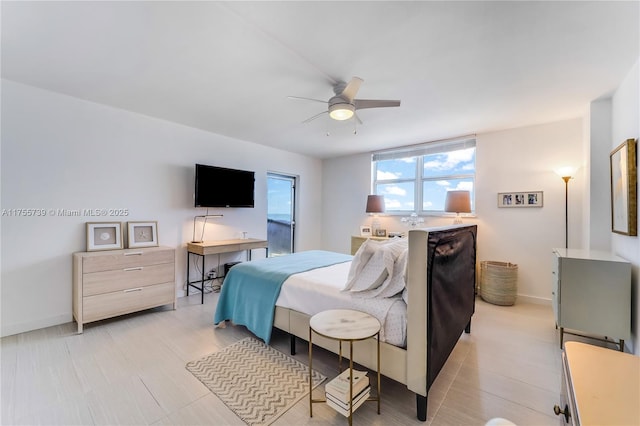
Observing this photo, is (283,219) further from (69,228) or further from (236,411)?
(236,411)

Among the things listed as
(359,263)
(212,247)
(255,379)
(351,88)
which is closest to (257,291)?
(255,379)

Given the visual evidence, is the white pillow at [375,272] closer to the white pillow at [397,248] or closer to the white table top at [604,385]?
the white pillow at [397,248]

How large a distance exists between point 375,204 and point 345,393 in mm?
3687

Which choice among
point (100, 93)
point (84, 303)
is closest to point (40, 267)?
point (84, 303)

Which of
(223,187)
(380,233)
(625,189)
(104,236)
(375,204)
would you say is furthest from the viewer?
(380,233)

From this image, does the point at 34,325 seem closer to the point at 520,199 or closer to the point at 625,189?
the point at 625,189

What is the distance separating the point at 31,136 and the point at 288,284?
304 centimetres

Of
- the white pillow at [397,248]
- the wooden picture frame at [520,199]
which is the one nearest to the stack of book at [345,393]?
the white pillow at [397,248]

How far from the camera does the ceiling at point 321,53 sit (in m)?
1.62

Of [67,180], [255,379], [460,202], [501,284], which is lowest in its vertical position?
[255,379]

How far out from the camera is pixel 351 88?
216cm

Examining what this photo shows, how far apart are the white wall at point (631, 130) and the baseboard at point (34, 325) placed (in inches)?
206

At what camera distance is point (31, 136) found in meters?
2.67

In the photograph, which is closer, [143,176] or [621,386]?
[621,386]
